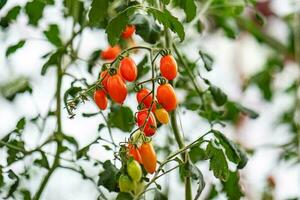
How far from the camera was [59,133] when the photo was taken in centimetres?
153

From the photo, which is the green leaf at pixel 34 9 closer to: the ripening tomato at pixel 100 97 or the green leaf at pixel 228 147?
the ripening tomato at pixel 100 97

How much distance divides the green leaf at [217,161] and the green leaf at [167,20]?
0.22 meters

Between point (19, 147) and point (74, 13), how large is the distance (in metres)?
0.36

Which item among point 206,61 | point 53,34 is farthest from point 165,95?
point 53,34

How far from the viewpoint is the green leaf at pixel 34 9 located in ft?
5.07

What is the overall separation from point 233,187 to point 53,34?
671 mm

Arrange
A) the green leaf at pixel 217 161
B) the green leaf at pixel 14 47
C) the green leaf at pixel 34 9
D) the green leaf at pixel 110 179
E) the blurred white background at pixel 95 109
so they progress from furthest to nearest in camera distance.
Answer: the blurred white background at pixel 95 109
the green leaf at pixel 14 47
the green leaf at pixel 34 9
the green leaf at pixel 110 179
the green leaf at pixel 217 161

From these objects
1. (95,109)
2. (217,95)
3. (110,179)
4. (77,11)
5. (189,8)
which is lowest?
(110,179)

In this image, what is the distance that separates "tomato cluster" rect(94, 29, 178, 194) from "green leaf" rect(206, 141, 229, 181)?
124 mm

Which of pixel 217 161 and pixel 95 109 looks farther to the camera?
pixel 95 109

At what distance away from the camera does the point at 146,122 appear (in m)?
1.08

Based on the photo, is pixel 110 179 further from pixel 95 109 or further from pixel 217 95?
pixel 95 109

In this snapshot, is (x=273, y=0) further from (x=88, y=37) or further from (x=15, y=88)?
(x=15, y=88)

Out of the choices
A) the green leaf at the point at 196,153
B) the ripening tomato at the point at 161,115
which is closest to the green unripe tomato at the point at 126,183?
the ripening tomato at the point at 161,115
